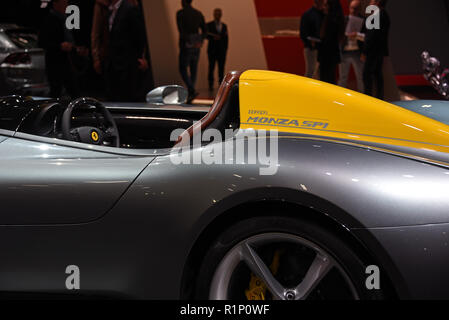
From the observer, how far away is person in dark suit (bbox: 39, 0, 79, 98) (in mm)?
6843

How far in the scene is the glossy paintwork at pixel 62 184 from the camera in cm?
216

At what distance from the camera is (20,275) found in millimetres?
2258

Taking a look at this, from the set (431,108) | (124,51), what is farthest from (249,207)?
(124,51)

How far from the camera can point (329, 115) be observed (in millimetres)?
2279

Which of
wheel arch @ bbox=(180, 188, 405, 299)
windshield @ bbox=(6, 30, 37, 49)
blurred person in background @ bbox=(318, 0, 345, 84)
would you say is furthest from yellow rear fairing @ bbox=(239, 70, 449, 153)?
windshield @ bbox=(6, 30, 37, 49)

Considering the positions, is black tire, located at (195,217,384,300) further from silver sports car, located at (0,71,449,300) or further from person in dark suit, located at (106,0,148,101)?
person in dark suit, located at (106,0,148,101)

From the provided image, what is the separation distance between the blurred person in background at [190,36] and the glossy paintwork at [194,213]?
7.22 meters

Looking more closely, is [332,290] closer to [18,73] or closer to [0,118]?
[0,118]

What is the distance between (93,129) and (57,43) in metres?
4.34

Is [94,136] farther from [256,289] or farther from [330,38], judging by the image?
[330,38]

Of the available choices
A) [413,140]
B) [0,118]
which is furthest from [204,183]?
[0,118]

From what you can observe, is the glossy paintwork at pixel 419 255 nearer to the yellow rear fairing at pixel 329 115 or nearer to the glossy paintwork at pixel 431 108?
the yellow rear fairing at pixel 329 115

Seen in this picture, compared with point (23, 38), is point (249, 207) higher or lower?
lower
